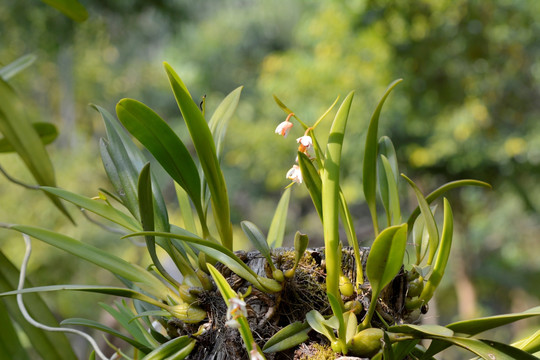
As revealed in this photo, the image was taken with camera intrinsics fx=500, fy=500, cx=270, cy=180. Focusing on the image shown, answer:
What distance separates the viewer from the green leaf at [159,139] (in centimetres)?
46

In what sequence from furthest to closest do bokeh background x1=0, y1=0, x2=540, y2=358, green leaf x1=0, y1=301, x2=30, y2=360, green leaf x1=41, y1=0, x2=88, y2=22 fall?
bokeh background x1=0, y1=0, x2=540, y2=358 < green leaf x1=41, y1=0, x2=88, y2=22 < green leaf x1=0, y1=301, x2=30, y2=360

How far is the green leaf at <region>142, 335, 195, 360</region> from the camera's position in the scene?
0.47 meters

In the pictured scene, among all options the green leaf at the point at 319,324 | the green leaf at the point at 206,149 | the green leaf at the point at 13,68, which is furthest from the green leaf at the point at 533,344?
the green leaf at the point at 13,68

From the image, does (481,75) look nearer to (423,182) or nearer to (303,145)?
(423,182)

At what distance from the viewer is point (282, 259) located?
1.68 feet

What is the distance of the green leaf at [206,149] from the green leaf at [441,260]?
209mm

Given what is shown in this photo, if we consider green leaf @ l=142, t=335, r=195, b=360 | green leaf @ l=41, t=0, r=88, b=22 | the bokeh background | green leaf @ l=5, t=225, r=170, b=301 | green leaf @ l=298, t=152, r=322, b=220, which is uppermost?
green leaf @ l=41, t=0, r=88, b=22

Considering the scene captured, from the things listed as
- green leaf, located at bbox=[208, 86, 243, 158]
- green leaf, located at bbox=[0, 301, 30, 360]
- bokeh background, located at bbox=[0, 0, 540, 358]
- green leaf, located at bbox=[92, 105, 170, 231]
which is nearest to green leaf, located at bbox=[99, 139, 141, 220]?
green leaf, located at bbox=[92, 105, 170, 231]

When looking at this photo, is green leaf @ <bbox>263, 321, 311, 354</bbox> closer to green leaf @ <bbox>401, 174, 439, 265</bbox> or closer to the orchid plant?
the orchid plant

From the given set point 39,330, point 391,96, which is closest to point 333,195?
point 39,330

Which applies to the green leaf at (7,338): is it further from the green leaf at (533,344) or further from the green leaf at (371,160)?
the green leaf at (533,344)

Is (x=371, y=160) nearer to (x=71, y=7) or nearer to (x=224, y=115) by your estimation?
(x=224, y=115)

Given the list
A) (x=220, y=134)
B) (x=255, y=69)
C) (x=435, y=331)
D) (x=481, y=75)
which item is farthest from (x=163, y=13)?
(x=255, y=69)

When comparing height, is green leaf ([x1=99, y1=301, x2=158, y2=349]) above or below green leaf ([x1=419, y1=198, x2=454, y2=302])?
below
